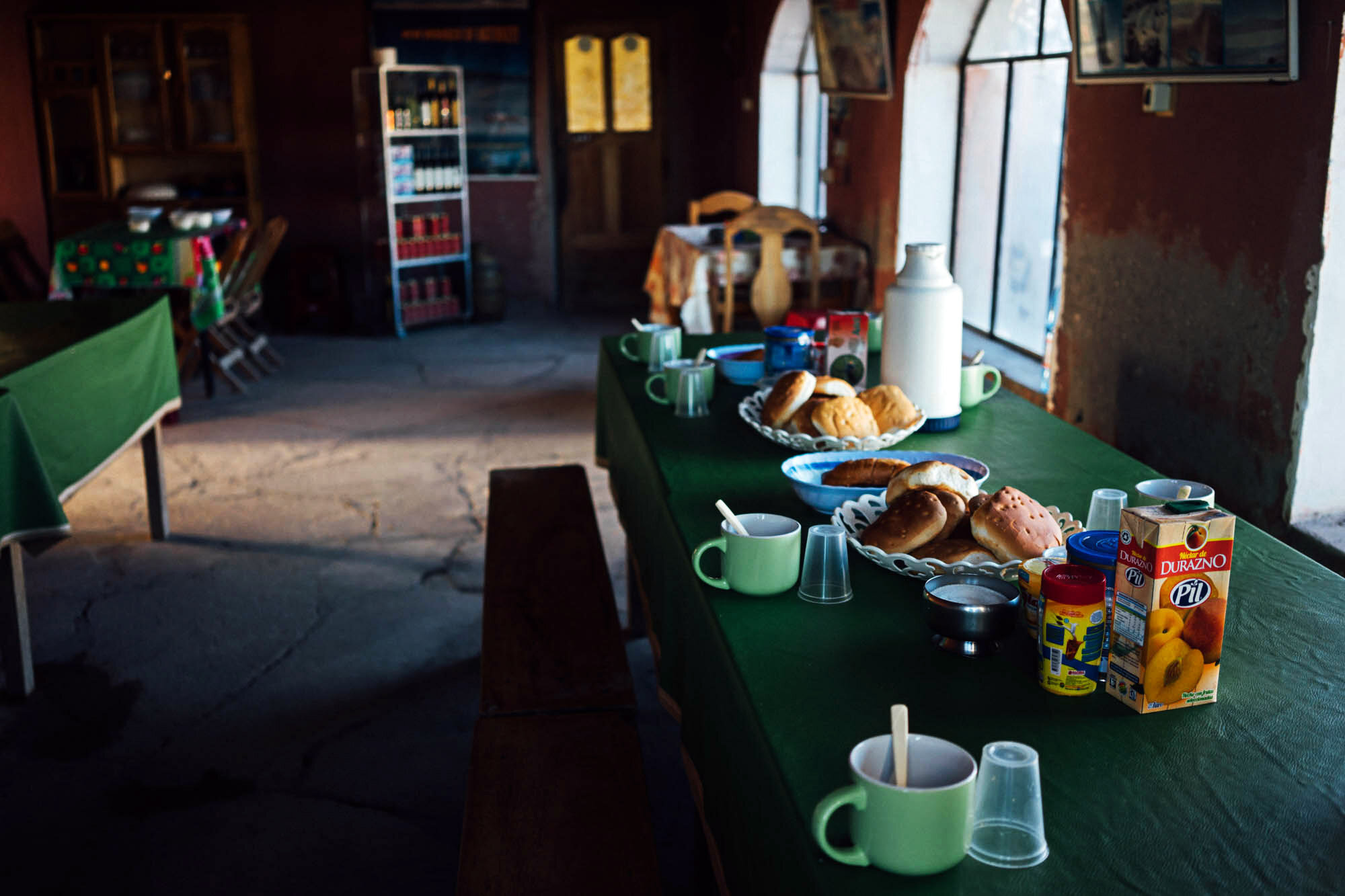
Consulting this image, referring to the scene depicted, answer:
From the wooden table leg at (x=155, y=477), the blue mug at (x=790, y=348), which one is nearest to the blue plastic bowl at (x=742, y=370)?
the blue mug at (x=790, y=348)

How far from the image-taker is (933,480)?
1.89 meters

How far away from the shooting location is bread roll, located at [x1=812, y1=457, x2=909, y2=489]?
2061 millimetres

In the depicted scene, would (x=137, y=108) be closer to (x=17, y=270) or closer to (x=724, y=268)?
(x=17, y=270)

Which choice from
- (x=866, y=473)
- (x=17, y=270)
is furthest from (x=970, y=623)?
(x=17, y=270)

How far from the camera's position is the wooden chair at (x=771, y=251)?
582 centimetres

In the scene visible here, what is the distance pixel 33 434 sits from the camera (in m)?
3.26

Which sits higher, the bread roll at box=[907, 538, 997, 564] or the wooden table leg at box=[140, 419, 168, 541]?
the bread roll at box=[907, 538, 997, 564]

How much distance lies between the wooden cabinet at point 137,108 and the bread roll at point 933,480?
27.7ft

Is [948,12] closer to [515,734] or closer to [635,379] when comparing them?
[635,379]

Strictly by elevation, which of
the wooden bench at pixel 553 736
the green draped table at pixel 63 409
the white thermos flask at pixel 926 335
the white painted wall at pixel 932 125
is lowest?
the wooden bench at pixel 553 736

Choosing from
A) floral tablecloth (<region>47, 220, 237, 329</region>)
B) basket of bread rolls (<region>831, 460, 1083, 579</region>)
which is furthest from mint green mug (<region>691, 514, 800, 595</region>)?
floral tablecloth (<region>47, 220, 237, 329</region>)

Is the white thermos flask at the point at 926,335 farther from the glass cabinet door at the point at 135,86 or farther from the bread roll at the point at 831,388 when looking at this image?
the glass cabinet door at the point at 135,86

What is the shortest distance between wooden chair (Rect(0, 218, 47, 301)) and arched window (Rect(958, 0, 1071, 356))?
6674 mm

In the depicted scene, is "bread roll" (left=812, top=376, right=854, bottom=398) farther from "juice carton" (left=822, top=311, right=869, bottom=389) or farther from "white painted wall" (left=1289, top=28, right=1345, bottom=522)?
"white painted wall" (left=1289, top=28, right=1345, bottom=522)
